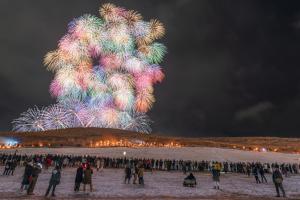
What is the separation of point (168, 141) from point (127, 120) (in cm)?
1000

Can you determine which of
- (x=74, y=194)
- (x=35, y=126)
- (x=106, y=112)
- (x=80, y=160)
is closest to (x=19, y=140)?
(x=35, y=126)

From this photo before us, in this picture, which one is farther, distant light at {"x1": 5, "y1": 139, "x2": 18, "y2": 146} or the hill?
distant light at {"x1": 5, "y1": 139, "x2": 18, "y2": 146}

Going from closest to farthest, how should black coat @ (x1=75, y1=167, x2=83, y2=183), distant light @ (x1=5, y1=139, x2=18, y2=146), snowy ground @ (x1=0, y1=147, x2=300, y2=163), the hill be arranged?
1. black coat @ (x1=75, y1=167, x2=83, y2=183)
2. snowy ground @ (x1=0, y1=147, x2=300, y2=163)
3. the hill
4. distant light @ (x1=5, y1=139, x2=18, y2=146)

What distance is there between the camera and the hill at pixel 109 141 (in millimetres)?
64188

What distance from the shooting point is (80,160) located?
142ft

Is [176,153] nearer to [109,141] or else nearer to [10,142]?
[109,141]

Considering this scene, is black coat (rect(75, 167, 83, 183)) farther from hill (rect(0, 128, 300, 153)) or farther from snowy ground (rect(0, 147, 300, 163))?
hill (rect(0, 128, 300, 153))

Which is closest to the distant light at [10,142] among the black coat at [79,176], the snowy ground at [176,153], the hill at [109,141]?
the hill at [109,141]

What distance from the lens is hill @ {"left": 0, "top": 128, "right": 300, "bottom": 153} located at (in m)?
64.2

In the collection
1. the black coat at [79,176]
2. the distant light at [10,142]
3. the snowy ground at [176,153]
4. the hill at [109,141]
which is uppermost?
the hill at [109,141]

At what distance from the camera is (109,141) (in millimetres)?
67812

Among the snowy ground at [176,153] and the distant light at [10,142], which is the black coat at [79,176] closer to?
the snowy ground at [176,153]

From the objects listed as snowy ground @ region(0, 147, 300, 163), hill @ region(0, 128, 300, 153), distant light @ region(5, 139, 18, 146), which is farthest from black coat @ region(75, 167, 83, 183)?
distant light @ region(5, 139, 18, 146)

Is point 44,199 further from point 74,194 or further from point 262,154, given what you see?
point 262,154
